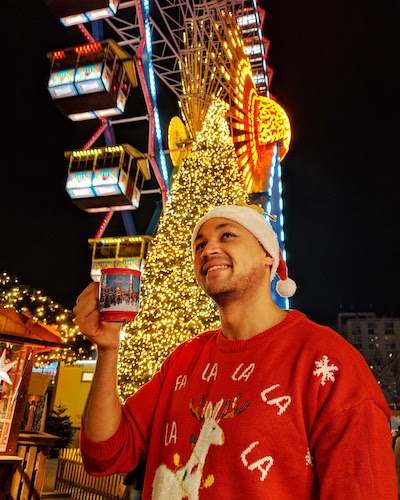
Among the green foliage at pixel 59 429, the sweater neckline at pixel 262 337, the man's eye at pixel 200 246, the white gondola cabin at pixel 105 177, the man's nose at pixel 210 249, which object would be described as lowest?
the green foliage at pixel 59 429

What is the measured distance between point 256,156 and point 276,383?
19935 mm

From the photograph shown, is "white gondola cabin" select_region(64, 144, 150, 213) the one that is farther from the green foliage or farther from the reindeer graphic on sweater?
the reindeer graphic on sweater

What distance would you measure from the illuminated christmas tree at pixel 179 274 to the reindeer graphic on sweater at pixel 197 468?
910 centimetres

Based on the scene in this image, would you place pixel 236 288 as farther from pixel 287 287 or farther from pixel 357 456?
pixel 357 456

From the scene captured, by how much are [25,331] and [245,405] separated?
5170 millimetres

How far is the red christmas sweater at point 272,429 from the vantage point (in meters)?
1.16

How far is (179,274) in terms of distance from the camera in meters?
11.5

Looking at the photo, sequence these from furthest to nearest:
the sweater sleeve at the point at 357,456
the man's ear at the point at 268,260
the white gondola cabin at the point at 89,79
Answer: the white gondola cabin at the point at 89,79 → the man's ear at the point at 268,260 → the sweater sleeve at the point at 357,456

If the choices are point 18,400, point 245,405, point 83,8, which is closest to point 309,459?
point 245,405

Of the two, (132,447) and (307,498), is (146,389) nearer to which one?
(132,447)

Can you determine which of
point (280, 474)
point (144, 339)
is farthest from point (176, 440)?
point (144, 339)

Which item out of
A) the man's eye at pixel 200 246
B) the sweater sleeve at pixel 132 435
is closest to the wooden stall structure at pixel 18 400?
the sweater sleeve at pixel 132 435

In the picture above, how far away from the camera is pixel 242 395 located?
1.39 metres

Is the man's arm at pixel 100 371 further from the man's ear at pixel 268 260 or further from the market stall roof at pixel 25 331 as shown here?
the market stall roof at pixel 25 331
